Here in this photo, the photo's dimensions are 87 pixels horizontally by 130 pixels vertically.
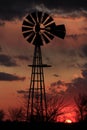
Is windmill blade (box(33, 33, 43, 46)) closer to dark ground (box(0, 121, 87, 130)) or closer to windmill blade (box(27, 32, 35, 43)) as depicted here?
windmill blade (box(27, 32, 35, 43))

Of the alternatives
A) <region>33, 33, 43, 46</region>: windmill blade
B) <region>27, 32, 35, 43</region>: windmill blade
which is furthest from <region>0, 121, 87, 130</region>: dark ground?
<region>27, 32, 35, 43</region>: windmill blade

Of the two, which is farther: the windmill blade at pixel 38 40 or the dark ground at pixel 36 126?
the windmill blade at pixel 38 40

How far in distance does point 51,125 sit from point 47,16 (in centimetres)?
1467

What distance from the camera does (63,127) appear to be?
127 ft

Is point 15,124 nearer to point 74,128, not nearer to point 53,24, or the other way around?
point 74,128

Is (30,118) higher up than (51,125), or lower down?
higher up

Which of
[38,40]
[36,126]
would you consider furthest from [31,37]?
[36,126]

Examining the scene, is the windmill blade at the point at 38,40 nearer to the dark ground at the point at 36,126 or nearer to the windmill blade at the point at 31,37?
the windmill blade at the point at 31,37

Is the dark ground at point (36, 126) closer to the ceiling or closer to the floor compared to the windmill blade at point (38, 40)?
closer to the floor

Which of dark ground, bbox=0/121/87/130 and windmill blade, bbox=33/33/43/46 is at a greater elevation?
windmill blade, bbox=33/33/43/46

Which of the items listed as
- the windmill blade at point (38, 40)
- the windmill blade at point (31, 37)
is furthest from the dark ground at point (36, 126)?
the windmill blade at point (31, 37)

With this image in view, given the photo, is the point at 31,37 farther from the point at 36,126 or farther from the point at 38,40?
the point at 36,126

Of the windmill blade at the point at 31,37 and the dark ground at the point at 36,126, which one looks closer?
the dark ground at the point at 36,126

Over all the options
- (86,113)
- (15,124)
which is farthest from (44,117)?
(86,113)
